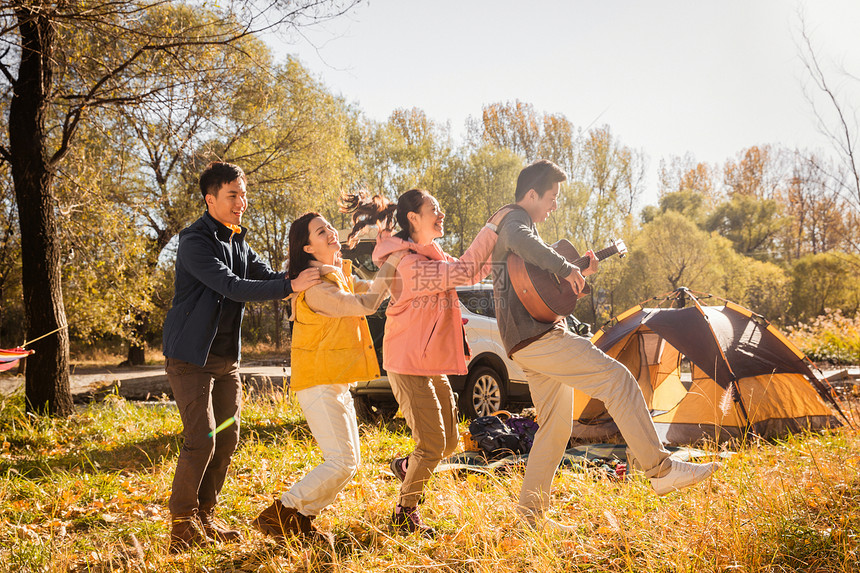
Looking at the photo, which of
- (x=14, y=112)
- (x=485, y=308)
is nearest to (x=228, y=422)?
(x=485, y=308)

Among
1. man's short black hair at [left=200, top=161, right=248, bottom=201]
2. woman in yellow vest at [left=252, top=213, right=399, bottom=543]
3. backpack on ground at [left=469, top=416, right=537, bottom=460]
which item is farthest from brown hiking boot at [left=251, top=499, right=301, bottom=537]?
backpack on ground at [left=469, top=416, right=537, bottom=460]

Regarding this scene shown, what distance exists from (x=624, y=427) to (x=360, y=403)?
4.13m

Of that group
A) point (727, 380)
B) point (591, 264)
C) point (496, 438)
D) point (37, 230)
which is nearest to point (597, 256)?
point (591, 264)

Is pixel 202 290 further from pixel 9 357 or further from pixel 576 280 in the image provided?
pixel 576 280

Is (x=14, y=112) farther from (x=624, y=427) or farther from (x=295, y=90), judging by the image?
(x=295, y=90)

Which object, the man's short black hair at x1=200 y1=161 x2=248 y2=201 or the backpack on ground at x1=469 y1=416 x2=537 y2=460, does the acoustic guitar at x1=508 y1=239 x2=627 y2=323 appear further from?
the backpack on ground at x1=469 y1=416 x2=537 y2=460

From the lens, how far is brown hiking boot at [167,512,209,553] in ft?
9.63

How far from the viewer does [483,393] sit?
6.71m

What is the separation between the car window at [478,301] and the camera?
6.70m

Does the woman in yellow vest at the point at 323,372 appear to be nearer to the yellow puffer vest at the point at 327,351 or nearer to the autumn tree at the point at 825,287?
the yellow puffer vest at the point at 327,351

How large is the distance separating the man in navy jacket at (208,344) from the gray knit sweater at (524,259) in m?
0.96

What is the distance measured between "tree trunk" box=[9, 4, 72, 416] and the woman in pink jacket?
5.20 meters

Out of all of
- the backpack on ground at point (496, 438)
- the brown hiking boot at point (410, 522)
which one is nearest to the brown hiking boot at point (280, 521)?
the brown hiking boot at point (410, 522)

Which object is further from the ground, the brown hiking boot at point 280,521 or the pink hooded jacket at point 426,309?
the pink hooded jacket at point 426,309
